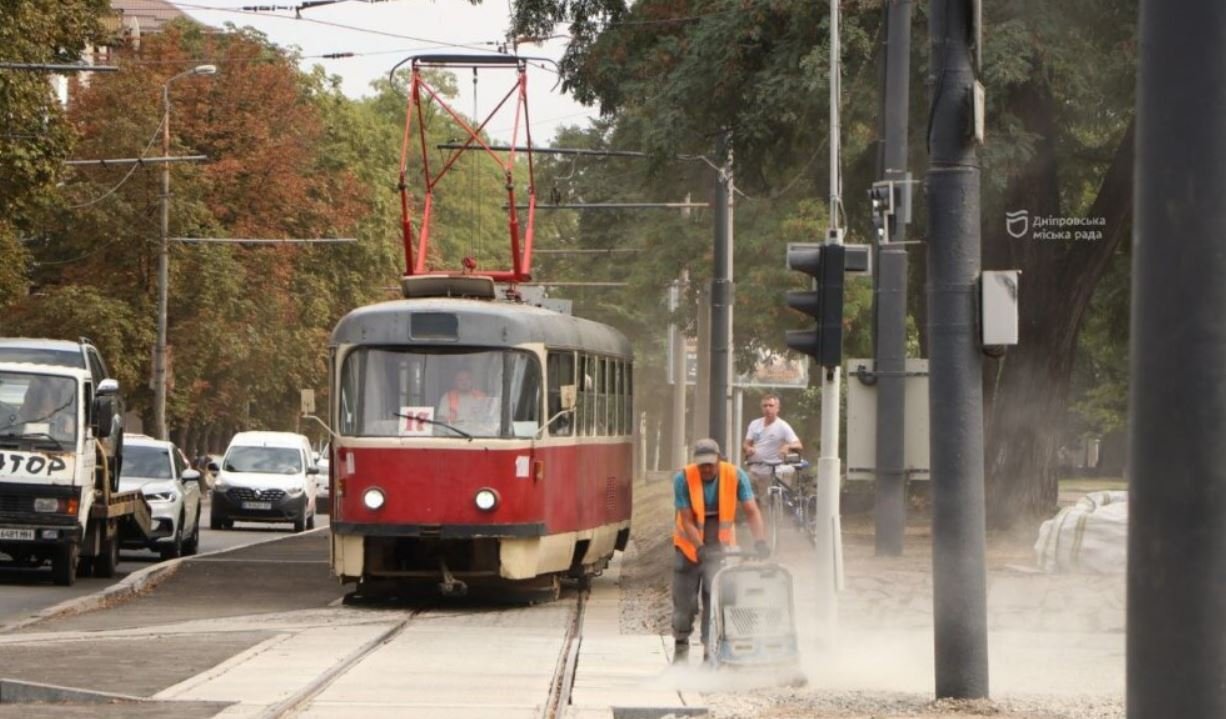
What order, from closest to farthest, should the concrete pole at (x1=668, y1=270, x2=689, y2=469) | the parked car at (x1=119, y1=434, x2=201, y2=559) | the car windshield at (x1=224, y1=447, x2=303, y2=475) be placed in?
the parked car at (x1=119, y1=434, x2=201, y2=559) < the car windshield at (x1=224, y1=447, x2=303, y2=475) < the concrete pole at (x1=668, y1=270, x2=689, y2=469)

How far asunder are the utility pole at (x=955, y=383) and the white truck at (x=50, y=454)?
604 inches

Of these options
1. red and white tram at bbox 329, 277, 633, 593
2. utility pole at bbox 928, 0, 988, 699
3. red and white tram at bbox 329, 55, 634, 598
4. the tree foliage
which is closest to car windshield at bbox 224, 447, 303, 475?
the tree foliage

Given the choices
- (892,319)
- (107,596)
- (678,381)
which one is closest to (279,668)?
(107,596)

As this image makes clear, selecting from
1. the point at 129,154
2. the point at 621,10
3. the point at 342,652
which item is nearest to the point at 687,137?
the point at 621,10

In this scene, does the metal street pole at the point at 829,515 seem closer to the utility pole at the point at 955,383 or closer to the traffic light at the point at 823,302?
the traffic light at the point at 823,302

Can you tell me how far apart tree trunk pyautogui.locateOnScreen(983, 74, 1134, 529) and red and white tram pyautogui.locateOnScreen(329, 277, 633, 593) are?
285 inches

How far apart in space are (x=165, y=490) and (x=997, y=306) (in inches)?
917

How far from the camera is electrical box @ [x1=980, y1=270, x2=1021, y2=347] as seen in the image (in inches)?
500

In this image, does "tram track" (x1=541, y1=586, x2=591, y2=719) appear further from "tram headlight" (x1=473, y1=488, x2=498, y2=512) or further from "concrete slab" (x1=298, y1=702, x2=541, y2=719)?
"tram headlight" (x1=473, y1=488, x2=498, y2=512)

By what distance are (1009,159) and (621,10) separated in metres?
6.69

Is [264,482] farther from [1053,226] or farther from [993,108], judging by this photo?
[993,108]

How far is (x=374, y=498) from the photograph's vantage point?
73.4ft

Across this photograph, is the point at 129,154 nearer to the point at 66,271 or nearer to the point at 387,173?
the point at 66,271

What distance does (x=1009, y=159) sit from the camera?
26.8m
